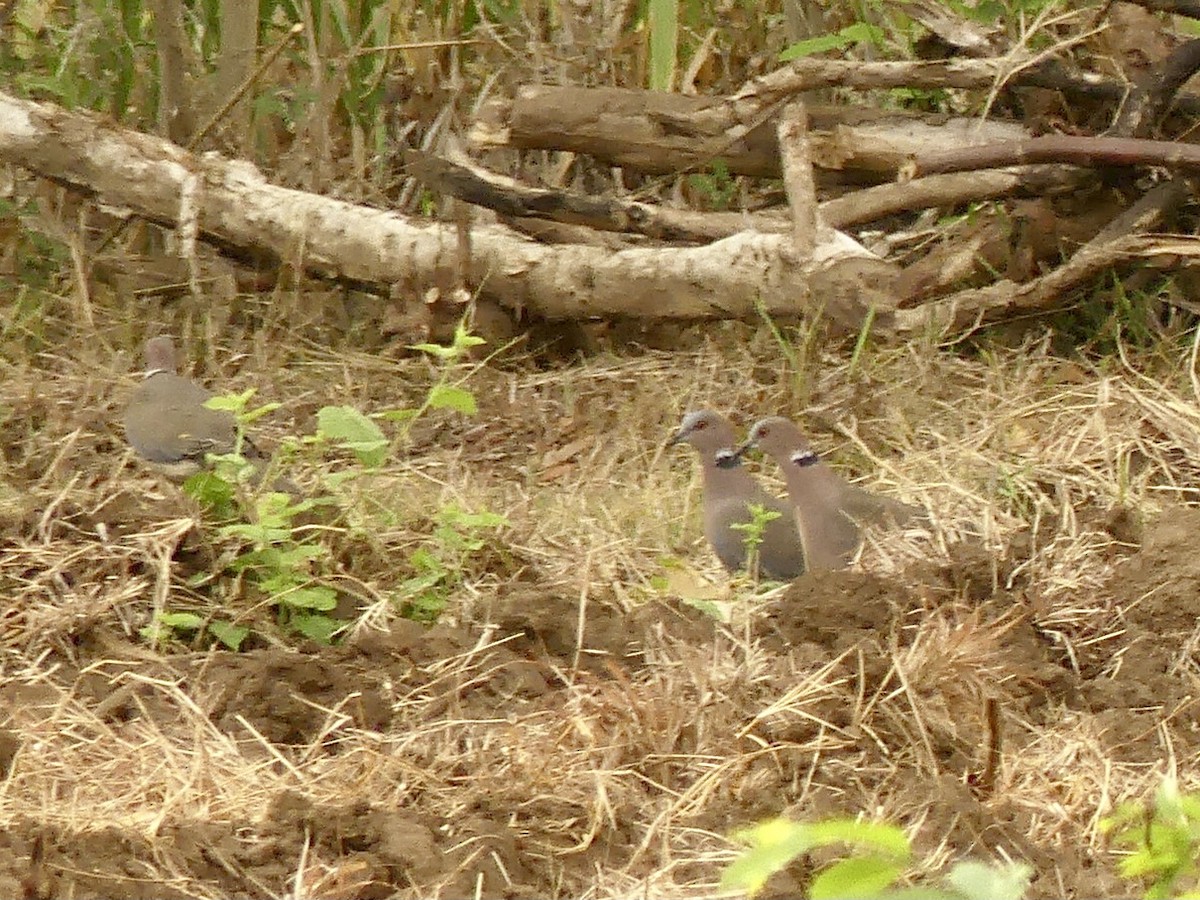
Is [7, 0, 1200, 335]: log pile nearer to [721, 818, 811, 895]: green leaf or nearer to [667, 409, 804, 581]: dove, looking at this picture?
[667, 409, 804, 581]: dove

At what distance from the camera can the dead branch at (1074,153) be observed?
4.32m

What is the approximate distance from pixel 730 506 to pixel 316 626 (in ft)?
3.35

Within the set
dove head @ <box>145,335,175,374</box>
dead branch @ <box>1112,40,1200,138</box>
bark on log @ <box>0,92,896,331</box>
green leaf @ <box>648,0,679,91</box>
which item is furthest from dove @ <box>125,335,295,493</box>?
dead branch @ <box>1112,40,1200,138</box>

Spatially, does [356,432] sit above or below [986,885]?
below

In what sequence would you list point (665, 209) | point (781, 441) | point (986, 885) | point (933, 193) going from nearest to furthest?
point (986, 885) < point (781, 441) < point (933, 193) < point (665, 209)

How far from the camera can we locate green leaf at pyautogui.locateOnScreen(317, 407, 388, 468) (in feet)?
11.9

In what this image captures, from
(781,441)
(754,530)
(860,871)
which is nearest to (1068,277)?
(781,441)

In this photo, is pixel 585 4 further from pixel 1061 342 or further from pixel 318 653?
pixel 318 653

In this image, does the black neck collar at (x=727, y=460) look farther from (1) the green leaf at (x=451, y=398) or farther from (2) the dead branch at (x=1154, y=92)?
(2) the dead branch at (x=1154, y=92)

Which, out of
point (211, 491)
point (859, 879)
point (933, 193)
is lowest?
point (211, 491)

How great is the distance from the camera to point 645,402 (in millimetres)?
4887

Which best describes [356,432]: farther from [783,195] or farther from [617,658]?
[783,195]

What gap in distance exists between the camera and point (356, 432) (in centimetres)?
372

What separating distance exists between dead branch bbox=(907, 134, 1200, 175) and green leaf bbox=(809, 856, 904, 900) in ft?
11.1
